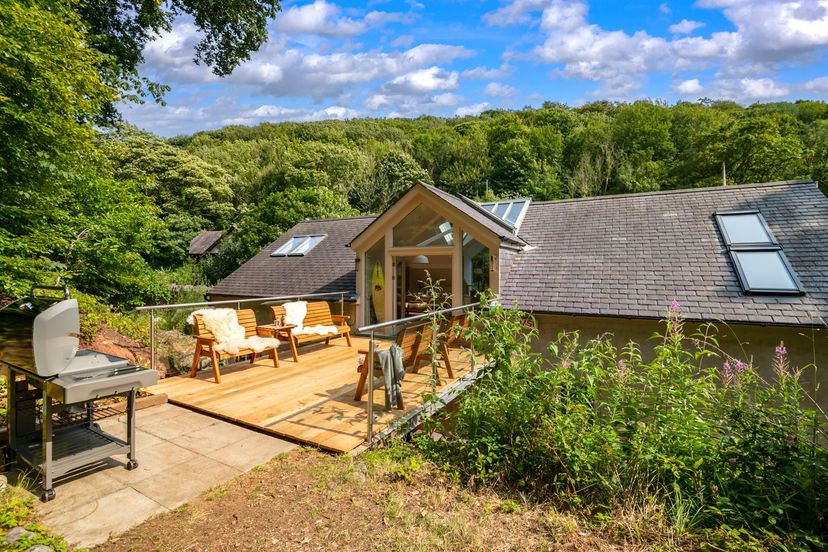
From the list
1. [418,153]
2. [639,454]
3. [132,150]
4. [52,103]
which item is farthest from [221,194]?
[639,454]

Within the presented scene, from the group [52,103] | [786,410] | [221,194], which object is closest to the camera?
[786,410]

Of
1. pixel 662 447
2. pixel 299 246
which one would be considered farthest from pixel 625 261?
pixel 299 246

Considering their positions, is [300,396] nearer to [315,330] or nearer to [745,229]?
[315,330]

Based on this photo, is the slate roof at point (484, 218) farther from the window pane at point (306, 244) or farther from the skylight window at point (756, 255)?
the window pane at point (306, 244)

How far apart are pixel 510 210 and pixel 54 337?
11128 mm

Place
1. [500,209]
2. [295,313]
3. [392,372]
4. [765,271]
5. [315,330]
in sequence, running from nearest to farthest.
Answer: [392,372]
[765,271]
[315,330]
[295,313]
[500,209]

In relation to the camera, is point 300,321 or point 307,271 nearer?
point 300,321

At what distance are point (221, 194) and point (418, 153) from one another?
1967 centimetres

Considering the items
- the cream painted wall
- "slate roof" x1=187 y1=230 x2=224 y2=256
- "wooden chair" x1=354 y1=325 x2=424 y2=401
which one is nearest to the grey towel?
"wooden chair" x1=354 y1=325 x2=424 y2=401

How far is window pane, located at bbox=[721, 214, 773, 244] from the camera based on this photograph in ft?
28.1

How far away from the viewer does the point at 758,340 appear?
7328 mm

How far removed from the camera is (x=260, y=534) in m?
2.86

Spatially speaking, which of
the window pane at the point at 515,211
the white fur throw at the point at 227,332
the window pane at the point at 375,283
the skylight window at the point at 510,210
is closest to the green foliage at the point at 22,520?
the white fur throw at the point at 227,332

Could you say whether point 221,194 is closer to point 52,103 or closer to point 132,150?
point 132,150
